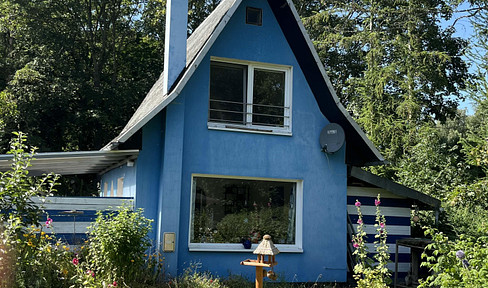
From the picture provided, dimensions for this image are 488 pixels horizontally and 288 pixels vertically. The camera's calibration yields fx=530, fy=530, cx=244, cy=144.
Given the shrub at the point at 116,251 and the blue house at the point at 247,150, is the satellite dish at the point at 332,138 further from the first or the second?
the shrub at the point at 116,251

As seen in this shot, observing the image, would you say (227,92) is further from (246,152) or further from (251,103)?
(246,152)

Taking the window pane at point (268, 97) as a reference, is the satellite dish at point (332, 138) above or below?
below

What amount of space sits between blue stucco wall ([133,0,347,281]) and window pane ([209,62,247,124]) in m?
0.25

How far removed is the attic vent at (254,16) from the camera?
11828 millimetres

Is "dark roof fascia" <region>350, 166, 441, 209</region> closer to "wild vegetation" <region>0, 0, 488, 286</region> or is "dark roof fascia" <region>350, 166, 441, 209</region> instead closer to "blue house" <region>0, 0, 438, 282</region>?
"blue house" <region>0, 0, 438, 282</region>

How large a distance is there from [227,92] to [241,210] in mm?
2594

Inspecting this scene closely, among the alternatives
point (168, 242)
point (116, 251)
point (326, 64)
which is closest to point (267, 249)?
point (116, 251)

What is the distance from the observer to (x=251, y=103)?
11.7 m

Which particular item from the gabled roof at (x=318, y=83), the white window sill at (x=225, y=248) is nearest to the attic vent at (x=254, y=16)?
the gabled roof at (x=318, y=83)

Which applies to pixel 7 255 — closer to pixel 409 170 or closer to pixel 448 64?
pixel 409 170

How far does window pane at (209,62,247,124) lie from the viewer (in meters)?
11.5

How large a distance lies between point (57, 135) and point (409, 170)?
17.9 m

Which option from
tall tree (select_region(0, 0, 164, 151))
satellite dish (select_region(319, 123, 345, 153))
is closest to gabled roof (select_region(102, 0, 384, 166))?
satellite dish (select_region(319, 123, 345, 153))

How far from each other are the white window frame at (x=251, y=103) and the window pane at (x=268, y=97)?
0.28 ft
